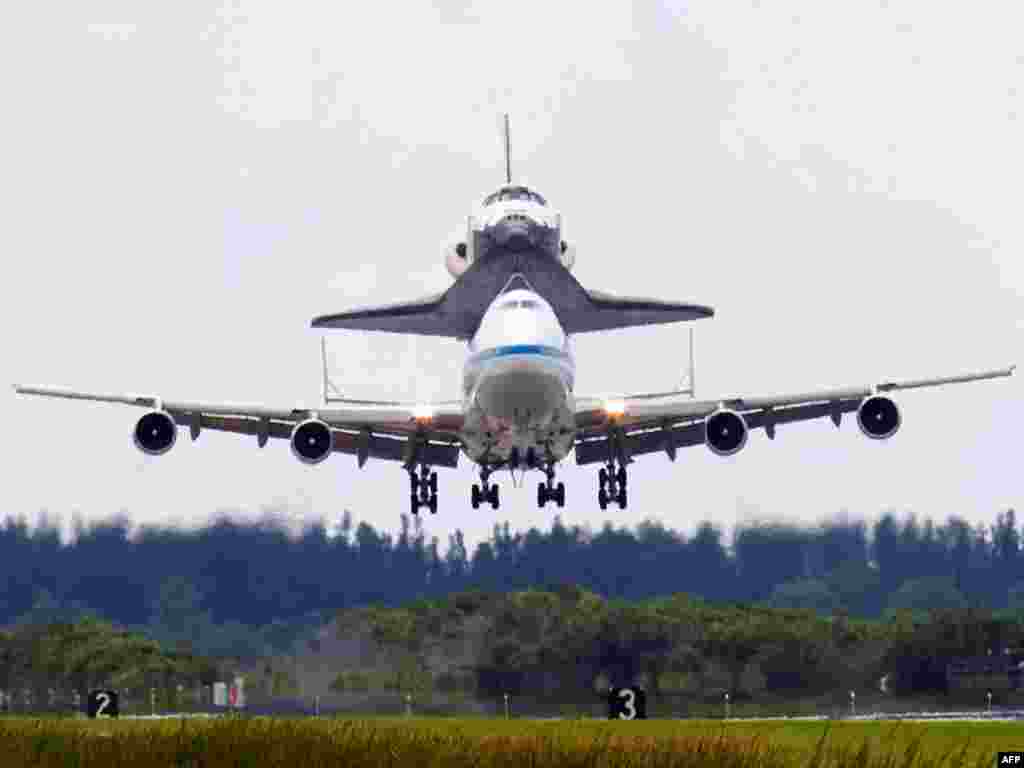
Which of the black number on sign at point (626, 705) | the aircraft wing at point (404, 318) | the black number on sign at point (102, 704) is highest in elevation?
the aircraft wing at point (404, 318)

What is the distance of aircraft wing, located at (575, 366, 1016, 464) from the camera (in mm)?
54844

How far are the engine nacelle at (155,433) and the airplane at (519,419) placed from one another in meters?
0.03

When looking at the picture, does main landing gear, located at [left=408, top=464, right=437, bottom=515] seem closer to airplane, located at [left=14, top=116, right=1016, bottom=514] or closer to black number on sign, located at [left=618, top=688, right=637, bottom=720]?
airplane, located at [left=14, top=116, right=1016, bottom=514]

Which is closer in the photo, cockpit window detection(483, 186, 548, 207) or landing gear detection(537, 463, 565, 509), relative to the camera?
landing gear detection(537, 463, 565, 509)

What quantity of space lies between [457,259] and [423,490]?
75.7ft

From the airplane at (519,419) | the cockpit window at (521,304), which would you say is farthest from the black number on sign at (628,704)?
the cockpit window at (521,304)

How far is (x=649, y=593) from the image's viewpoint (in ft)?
234

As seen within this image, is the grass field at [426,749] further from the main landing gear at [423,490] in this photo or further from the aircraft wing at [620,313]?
the aircraft wing at [620,313]

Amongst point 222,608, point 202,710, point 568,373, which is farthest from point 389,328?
point 568,373

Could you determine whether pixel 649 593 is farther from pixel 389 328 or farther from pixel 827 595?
pixel 389 328

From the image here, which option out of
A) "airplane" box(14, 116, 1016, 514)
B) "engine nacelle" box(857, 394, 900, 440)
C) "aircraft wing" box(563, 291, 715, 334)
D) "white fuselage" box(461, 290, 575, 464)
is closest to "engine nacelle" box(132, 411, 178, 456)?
"airplane" box(14, 116, 1016, 514)

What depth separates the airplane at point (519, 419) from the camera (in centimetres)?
5106

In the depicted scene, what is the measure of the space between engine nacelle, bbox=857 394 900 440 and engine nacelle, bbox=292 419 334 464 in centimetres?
1393

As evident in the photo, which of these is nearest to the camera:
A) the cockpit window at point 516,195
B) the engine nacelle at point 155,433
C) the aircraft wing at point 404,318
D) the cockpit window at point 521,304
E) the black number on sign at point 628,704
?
the cockpit window at point 521,304
